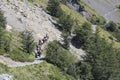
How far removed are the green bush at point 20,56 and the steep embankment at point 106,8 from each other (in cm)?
11491

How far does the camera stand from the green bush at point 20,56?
139 feet

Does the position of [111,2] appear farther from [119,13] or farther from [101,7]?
[101,7]

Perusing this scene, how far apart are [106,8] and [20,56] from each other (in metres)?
132

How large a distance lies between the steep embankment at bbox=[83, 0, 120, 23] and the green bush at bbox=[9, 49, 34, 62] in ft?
377

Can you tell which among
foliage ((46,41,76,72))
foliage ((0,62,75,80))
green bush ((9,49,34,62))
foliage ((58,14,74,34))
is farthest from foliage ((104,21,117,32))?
green bush ((9,49,34,62))

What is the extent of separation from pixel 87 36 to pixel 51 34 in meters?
10.1

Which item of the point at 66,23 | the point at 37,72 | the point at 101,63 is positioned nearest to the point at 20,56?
the point at 37,72

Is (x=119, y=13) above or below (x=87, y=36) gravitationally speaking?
below

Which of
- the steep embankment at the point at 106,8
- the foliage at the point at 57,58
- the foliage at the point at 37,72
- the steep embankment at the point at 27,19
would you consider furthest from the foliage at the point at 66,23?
the steep embankment at the point at 106,8

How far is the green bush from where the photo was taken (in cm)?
4234

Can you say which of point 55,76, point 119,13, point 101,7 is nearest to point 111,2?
point 119,13

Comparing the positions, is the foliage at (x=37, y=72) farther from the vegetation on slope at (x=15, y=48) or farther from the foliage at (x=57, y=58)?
the vegetation on slope at (x=15, y=48)

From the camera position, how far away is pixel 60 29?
7244cm

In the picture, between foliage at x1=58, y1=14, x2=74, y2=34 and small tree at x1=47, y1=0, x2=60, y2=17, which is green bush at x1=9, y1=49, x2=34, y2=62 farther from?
small tree at x1=47, y1=0, x2=60, y2=17
